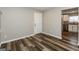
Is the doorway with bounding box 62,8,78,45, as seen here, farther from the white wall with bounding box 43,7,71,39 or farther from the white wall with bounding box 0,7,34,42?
the white wall with bounding box 0,7,34,42

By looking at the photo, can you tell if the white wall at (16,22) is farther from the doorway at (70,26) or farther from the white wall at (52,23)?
the doorway at (70,26)

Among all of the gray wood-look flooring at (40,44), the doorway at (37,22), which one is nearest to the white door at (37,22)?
the doorway at (37,22)

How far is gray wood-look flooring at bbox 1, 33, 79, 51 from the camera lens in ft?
6.16

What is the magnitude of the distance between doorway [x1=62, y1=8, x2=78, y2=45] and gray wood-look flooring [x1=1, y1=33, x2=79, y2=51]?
11 cm

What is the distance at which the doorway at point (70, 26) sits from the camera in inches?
75.3

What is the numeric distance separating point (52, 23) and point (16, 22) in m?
0.81

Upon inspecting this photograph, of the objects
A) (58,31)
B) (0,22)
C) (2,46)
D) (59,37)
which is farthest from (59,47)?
(0,22)

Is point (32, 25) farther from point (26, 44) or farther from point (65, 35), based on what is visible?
point (65, 35)

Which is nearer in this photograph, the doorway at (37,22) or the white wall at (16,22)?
the white wall at (16,22)

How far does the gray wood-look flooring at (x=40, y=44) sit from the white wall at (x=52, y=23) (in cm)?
13

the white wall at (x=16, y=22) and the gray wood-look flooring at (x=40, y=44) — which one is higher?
the white wall at (x=16, y=22)

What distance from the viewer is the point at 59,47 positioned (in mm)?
1922
